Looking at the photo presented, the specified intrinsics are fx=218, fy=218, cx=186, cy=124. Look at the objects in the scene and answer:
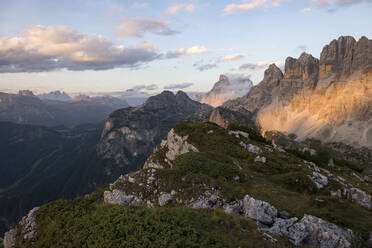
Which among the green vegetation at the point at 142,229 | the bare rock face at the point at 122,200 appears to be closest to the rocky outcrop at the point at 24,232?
the green vegetation at the point at 142,229

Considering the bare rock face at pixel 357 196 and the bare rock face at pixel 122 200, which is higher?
the bare rock face at pixel 122 200

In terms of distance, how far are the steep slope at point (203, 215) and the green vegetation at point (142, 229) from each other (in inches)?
2.4

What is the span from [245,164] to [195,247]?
103ft

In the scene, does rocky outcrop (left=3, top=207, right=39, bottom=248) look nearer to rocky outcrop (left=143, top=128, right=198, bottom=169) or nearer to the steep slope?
the steep slope

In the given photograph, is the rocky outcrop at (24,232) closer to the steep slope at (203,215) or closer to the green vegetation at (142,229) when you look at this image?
the steep slope at (203,215)

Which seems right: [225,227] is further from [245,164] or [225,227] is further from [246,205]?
[245,164]

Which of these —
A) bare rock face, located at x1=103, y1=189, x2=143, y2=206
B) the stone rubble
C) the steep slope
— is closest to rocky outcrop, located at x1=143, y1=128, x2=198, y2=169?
the stone rubble

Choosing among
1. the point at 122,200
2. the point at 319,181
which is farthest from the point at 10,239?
the point at 319,181

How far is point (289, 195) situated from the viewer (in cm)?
2844

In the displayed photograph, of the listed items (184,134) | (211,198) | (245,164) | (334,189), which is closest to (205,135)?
(184,134)

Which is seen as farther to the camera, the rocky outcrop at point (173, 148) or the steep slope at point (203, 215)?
the rocky outcrop at point (173, 148)

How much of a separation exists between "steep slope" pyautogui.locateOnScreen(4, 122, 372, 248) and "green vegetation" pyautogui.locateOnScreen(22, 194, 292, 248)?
0.20 feet

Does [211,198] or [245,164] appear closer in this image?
[211,198]

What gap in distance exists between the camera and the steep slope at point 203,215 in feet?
46.4
